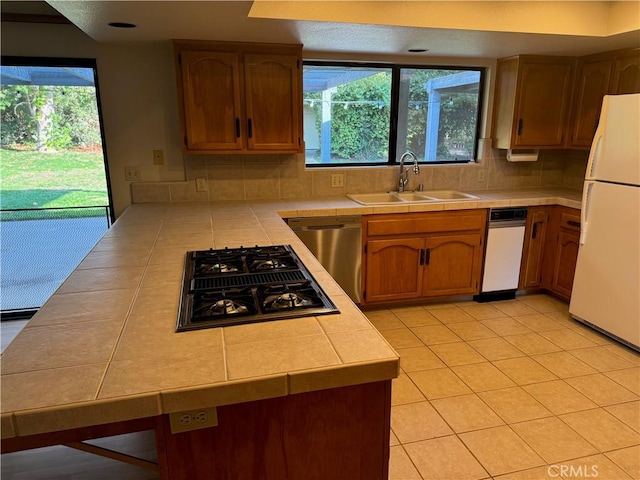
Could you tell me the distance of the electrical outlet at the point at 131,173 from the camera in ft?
10.3

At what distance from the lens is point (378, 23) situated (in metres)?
2.44

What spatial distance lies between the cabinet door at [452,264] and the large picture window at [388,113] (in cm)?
87

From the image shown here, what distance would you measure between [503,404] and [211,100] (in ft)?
8.40

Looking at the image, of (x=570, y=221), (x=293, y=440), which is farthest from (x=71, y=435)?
(x=570, y=221)

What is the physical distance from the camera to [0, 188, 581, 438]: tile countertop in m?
0.90

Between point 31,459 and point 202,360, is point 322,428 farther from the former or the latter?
point 31,459

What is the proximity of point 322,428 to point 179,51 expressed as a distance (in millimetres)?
2548

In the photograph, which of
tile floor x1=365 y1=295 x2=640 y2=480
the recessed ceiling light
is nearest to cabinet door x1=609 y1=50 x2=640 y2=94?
tile floor x1=365 y1=295 x2=640 y2=480

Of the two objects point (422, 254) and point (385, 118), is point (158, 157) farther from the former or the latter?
point (422, 254)

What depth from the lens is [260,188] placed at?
3365mm

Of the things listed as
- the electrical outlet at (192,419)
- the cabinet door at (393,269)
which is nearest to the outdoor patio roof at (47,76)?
the cabinet door at (393,269)

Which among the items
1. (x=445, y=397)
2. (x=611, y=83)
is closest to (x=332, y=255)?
(x=445, y=397)

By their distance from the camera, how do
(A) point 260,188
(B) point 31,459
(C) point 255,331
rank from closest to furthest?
(C) point 255,331 → (B) point 31,459 → (A) point 260,188

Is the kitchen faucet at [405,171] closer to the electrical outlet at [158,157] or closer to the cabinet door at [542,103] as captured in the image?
the cabinet door at [542,103]
